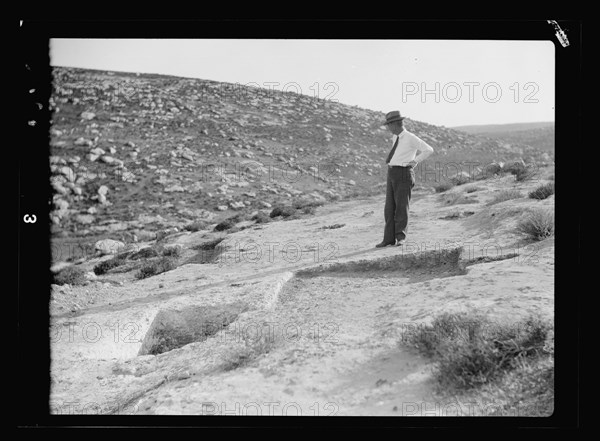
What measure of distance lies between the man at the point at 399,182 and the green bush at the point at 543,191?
2.10 metres

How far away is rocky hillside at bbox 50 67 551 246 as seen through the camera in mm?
8156

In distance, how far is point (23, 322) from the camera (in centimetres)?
587

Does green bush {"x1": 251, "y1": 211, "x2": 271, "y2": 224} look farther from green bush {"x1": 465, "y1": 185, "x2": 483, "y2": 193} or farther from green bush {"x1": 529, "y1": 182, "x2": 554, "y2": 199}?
green bush {"x1": 529, "y1": 182, "x2": 554, "y2": 199}

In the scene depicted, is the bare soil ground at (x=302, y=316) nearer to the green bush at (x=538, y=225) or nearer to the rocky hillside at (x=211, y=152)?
the green bush at (x=538, y=225)

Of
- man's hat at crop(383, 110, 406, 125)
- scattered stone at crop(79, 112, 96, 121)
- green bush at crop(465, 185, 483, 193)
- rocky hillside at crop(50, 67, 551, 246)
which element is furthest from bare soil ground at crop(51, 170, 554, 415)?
scattered stone at crop(79, 112, 96, 121)

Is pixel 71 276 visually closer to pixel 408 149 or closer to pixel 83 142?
pixel 83 142

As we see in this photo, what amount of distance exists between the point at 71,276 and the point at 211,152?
307 cm

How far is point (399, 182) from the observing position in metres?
7.65

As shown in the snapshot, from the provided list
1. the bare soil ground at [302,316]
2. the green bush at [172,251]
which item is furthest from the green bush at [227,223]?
the bare soil ground at [302,316]

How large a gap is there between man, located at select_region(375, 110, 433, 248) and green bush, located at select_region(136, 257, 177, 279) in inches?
124

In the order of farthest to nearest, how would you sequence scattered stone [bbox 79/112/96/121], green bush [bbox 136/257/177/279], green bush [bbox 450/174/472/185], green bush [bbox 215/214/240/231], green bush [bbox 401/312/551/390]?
green bush [bbox 450/174/472/185], green bush [bbox 215/214/240/231], green bush [bbox 136/257/177/279], scattered stone [bbox 79/112/96/121], green bush [bbox 401/312/551/390]

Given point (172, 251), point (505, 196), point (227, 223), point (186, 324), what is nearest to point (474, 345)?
point (186, 324)

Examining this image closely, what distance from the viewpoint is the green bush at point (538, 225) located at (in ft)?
22.6
